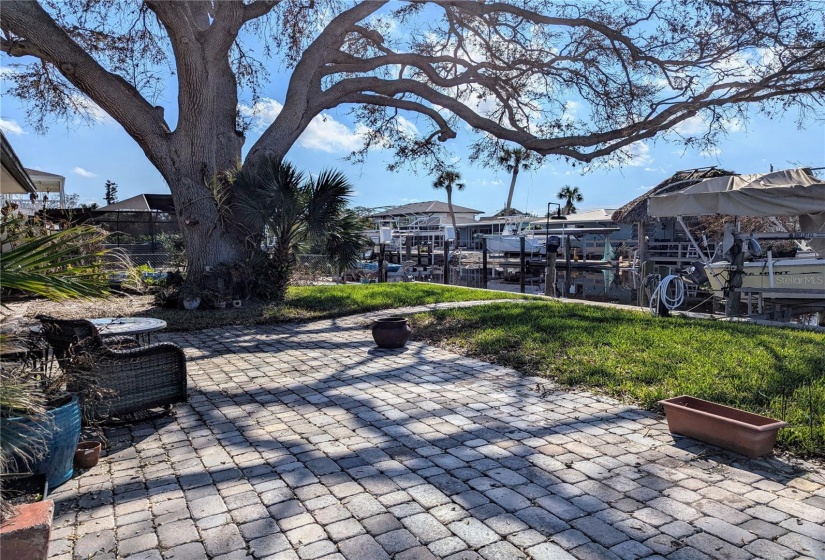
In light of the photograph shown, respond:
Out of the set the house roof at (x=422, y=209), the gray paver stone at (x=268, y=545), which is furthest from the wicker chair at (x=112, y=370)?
the house roof at (x=422, y=209)

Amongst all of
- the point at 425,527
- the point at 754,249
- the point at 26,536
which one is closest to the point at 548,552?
the point at 425,527

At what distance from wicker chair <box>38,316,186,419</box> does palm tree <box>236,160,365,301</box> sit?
600 cm

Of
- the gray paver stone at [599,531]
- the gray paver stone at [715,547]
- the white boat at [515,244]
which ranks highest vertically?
the white boat at [515,244]

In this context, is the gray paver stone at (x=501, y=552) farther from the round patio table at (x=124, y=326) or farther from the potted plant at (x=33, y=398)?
the round patio table at (x=124, y=326)

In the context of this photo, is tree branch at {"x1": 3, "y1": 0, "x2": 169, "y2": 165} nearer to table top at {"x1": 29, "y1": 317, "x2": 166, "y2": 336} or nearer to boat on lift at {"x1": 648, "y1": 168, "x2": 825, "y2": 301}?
table top at {"x1": 29, "y1": 317, "x2": 166, "y2": 336}

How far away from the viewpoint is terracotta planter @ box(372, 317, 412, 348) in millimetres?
6832

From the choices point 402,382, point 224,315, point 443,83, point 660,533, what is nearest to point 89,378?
point 402,382

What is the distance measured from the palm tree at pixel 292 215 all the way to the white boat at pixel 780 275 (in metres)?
7.04

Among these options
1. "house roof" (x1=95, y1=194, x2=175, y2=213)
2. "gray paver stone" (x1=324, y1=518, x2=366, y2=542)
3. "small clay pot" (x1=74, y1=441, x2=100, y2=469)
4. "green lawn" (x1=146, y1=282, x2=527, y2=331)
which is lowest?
"gray paver stone" (x1=324, y1=518, x2=366, y2=542)

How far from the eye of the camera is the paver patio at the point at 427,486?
243cm

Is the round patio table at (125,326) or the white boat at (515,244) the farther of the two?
the white boat at (515,244)

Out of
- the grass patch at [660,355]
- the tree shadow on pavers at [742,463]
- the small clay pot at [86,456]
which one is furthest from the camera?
the grass patch at [660,355]

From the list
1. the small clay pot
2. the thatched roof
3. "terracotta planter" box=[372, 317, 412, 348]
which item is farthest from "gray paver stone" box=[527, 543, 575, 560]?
the thatched roof

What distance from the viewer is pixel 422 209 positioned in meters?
35.1
